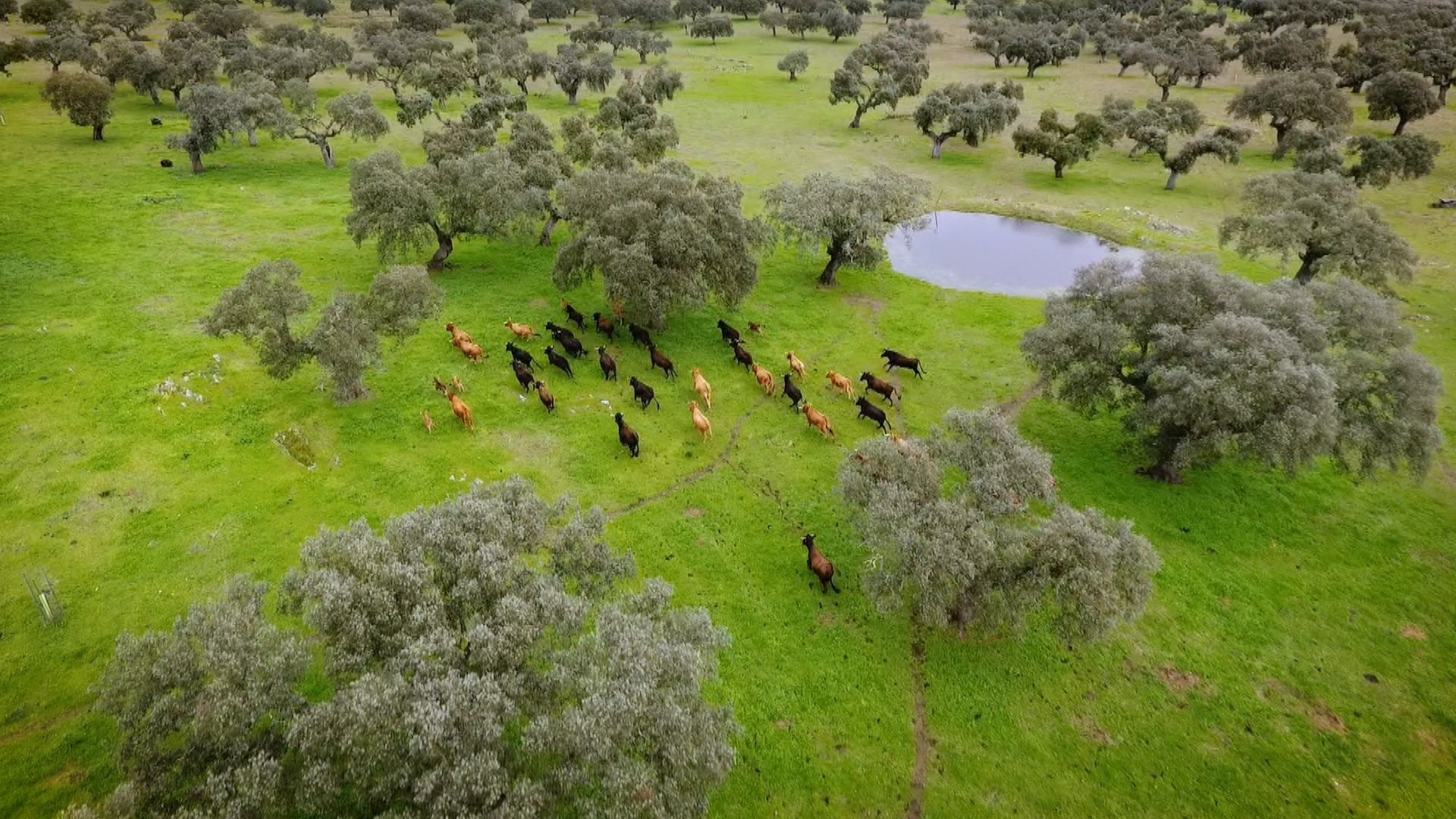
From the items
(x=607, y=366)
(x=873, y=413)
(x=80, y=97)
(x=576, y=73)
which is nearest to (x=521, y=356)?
(x=607, y=366)

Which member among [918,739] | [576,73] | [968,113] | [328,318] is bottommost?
[918,739]

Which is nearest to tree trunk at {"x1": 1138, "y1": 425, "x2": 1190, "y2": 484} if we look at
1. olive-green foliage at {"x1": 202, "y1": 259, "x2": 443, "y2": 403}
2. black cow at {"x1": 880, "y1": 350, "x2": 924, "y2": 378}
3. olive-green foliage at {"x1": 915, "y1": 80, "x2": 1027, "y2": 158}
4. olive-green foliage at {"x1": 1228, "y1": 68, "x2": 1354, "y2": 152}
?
black cow at {"x1": 880, "y1": 350, "x2": 924, "y2": 378}

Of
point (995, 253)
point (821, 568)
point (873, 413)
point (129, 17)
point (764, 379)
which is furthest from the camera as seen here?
point (129, 17)

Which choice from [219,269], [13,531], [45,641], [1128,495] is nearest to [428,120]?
[219,269]

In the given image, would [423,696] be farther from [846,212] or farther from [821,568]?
[846,212]

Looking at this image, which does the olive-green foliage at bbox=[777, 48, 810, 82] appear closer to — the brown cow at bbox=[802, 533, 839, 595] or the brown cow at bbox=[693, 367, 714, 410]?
the brown cow at bbox=[693, 367, 714, 410]

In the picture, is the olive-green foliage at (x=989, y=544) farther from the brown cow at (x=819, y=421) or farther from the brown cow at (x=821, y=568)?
the brown cow at (x=819, y=421)
